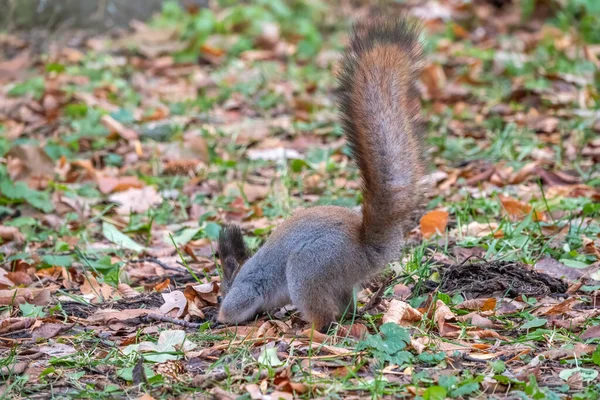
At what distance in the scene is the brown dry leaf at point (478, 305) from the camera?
3467 mm

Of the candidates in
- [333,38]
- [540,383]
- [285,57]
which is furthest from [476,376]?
[333,38]

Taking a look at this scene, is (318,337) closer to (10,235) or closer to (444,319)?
(444,319)

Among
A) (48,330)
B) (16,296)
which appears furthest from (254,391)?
(16,296)

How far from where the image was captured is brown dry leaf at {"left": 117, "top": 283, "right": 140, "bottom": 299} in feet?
13.1

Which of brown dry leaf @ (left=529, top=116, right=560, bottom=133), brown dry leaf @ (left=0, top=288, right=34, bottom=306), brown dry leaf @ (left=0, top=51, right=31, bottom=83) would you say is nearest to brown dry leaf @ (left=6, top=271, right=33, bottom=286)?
brown dry leaf @ (left=0, top=288, right=34, bottom=306)

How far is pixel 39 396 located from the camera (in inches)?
113

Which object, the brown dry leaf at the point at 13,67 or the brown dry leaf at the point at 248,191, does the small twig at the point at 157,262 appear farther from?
the brown dry leaf at the point at 13,67

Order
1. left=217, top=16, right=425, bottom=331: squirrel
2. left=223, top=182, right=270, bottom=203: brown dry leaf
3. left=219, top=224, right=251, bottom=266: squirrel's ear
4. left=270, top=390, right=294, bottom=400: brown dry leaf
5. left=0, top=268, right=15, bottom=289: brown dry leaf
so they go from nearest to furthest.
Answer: left=270, top=390, right=294, bottom=400: brown dry leaf
left=217, top=16, right=425, bottom=331: squirrel
left=219, top=224, right=251, bottom=266: squirrel's ear
left=0, top=268, right=15, bottom=289: brown dry leaf
left=223, top=182, right=270, bottom=203: brown dry leaf

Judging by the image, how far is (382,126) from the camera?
10.3 ft

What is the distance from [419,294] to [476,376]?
2.98 feet

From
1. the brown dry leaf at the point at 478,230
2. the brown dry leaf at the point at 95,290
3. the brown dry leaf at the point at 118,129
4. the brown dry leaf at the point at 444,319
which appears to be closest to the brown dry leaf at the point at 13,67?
the brown dry leaf at the point at 118,129

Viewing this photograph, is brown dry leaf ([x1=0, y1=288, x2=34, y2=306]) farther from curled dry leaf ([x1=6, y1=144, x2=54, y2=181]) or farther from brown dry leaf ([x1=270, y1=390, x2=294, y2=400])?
curled dry leaf ([x1=6, y1=144, x2=54, y2=181])

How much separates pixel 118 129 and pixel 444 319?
399cm

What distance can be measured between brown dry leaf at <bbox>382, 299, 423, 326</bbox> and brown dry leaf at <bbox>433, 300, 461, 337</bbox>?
0.07 m
